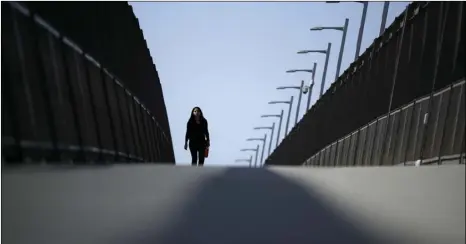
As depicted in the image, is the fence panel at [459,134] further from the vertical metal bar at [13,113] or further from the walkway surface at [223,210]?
the vertical metal bar at [13,113]

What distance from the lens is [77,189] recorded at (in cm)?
692

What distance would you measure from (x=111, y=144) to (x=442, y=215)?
33.7ft

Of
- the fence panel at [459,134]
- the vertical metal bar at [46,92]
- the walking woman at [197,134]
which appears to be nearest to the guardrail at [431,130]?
the fence panel at [459,134]

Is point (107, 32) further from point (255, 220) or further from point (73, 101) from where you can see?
point (255, 220)

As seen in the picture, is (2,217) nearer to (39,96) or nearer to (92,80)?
(39,96)

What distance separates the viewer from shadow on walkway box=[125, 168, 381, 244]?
21.5 ft

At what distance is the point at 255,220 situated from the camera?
291 inches

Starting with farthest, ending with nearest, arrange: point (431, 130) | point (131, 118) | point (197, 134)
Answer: point (131, 118), point (197, 134), point (431, 130)

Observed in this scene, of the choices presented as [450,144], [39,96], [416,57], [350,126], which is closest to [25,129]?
[39,96]

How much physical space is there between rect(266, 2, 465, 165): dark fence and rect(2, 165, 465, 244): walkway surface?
178 centimetres

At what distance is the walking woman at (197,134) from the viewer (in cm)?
1703

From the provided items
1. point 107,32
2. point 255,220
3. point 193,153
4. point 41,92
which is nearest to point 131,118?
point 193,153

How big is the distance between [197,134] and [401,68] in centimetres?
457

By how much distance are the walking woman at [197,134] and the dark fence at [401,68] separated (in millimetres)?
4087
